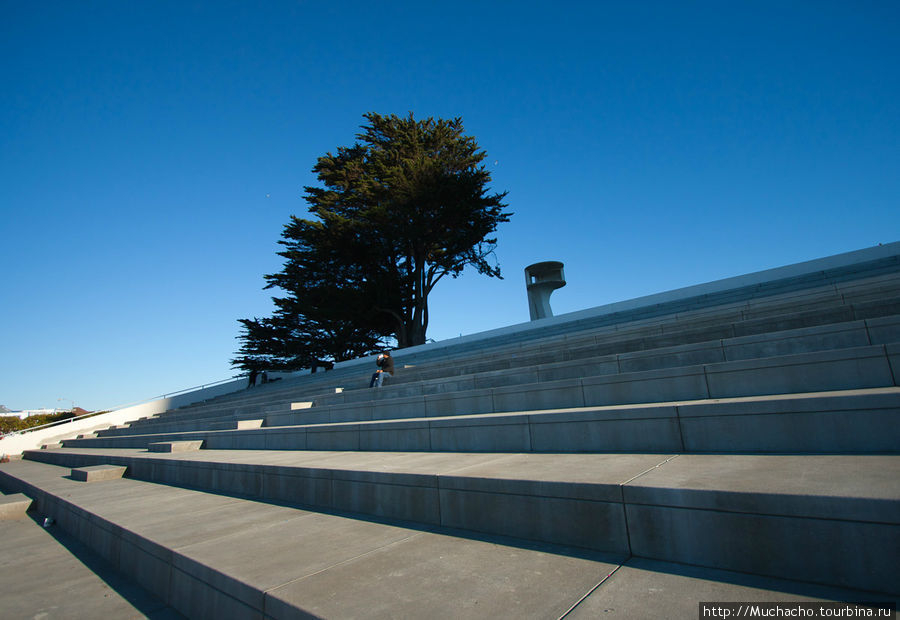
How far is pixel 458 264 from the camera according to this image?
2828cm

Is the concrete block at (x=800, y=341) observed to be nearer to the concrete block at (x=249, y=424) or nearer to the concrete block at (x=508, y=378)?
the concrete block at (x=508, y=378)

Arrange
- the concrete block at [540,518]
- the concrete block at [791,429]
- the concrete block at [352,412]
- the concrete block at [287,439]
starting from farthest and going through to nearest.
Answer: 1. the concrete block at [352,412]
2. the concrete block at [287,439]
3. the concrete block at [791,429]
4. the concrete block at [540,518]

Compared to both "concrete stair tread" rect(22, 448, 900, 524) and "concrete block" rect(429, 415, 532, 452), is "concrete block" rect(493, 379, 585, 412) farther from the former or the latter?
"concrete stair tread" rect(22, 448, 900, 524)

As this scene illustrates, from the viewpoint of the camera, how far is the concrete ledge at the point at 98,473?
322 inches

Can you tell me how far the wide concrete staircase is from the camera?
7.13 feet

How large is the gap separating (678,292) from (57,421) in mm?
29699

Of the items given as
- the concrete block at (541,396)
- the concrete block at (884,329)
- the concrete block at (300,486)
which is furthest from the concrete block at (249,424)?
the concrete block at (884,329)

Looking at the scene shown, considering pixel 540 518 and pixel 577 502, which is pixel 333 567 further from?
pixel 577 502

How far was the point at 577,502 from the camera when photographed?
2.90 meters

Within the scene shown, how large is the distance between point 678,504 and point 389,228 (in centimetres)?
2483

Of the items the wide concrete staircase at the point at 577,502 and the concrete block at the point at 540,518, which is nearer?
the wide concrete staircase at the point at 577,502

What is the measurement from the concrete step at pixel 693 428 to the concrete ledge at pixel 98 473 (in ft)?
19.1

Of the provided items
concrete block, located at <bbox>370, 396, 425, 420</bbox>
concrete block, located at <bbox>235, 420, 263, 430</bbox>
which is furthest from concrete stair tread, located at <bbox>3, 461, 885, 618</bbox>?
concrete block, located at <bbox>235, 420, 263, 430</bbox>

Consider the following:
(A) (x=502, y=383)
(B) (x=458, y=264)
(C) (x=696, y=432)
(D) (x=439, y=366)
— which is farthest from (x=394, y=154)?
(C) (x=696, y=432)
